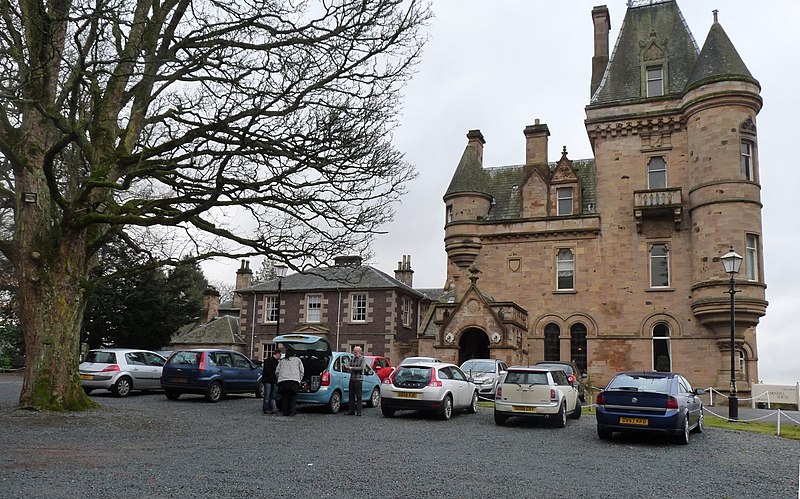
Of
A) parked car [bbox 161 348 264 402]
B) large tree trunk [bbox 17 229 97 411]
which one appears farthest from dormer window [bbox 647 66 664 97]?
large tree trunk [bbox 17 229 97 411]

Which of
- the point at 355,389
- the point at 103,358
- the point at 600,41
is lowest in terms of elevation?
the point at 355,389

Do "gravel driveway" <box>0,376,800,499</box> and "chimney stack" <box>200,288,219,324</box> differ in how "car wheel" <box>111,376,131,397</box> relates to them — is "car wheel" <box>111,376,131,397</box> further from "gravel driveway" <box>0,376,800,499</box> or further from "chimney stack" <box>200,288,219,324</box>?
"chimney stack" <box>200,288,219,324</box>

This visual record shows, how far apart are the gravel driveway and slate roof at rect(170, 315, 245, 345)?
91.4 feet

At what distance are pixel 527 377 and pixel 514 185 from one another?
22985 mm

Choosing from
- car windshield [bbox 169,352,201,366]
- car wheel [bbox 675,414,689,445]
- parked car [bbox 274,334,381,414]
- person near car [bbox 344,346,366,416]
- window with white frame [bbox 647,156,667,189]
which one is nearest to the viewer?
car wheel [bbox 675,414,689,445]

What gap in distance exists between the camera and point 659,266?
110 feet

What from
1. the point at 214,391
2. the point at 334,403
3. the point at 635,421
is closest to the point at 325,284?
the point at 214,391

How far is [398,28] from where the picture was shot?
1582 cm

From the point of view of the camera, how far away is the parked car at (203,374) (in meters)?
20.8

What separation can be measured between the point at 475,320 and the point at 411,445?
65.3 ft

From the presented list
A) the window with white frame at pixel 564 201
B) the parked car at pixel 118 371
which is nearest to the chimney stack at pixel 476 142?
the window with white frame at pixel 564 201

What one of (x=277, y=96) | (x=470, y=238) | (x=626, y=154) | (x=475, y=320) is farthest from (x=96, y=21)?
(x=626, y=154)

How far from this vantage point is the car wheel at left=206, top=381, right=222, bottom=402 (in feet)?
68.4

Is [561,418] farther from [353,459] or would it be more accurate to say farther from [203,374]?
[203,374]
